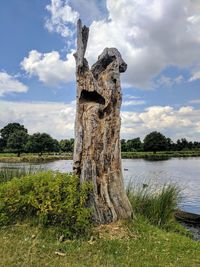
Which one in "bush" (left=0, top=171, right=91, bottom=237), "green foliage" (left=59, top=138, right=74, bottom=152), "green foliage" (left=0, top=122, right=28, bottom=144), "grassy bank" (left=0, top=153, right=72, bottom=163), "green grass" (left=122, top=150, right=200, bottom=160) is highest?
"green foliage" (left=0, top=122, right=28, bottom=144)

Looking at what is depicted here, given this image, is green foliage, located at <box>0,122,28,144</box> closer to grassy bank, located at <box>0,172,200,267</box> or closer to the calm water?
the calm water

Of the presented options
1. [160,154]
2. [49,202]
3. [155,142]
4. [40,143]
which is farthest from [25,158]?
[49,202]

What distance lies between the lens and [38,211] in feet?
25.0

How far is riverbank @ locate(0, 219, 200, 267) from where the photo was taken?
239 inches

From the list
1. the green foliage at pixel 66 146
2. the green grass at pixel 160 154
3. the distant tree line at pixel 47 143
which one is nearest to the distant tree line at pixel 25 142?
the distant tree line at pixel 47 143

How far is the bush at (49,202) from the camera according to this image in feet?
24.4

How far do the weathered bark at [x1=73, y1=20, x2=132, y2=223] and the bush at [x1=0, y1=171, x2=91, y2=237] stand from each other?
430 mm

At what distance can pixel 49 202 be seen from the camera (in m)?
7.39

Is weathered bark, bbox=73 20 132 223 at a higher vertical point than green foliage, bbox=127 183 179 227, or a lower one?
higher

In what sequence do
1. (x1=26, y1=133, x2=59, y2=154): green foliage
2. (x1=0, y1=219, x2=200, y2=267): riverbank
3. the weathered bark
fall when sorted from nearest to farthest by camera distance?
(x1=0, y1=219, x2=200, y2=267): riverbank → the weathered bark → (x1=26, y1=133, x2=59, y2=154): green foliage

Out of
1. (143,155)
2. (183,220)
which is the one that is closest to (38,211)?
Result: (183,220)

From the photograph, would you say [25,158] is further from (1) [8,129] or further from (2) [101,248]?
(2) [101,248]

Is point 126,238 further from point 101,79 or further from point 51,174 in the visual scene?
point 101,79

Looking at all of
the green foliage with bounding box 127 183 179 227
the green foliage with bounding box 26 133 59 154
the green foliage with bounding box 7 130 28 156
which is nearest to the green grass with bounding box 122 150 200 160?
the green foliage with bounding box 26 133 59 154
